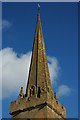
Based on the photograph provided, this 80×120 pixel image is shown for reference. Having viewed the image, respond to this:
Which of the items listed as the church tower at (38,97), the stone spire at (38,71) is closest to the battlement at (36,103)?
the church tower at (38,97)

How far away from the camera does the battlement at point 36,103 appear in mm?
31312

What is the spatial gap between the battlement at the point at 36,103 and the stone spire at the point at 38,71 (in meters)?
1.06

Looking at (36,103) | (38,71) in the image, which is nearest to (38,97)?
(36,103)

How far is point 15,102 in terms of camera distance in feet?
108

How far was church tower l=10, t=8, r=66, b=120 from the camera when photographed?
1224 inches

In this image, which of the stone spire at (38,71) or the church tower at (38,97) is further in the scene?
the stone spire at (38,71)

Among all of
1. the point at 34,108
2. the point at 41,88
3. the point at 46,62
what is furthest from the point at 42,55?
the point at 34,108

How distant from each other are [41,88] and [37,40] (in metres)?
7.13

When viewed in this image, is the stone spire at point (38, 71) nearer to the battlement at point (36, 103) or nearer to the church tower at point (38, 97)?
the church tower at point (38, 97)

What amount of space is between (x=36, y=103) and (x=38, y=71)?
436 centimetres

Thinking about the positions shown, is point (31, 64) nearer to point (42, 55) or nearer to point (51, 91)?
point (42, 55)

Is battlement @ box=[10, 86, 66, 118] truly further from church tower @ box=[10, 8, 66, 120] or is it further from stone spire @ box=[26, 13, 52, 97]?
stone spire @ box=[26, 13, 52, 97]

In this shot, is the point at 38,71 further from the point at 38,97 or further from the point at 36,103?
the point at 36,103

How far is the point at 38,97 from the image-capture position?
32281 millimetres
